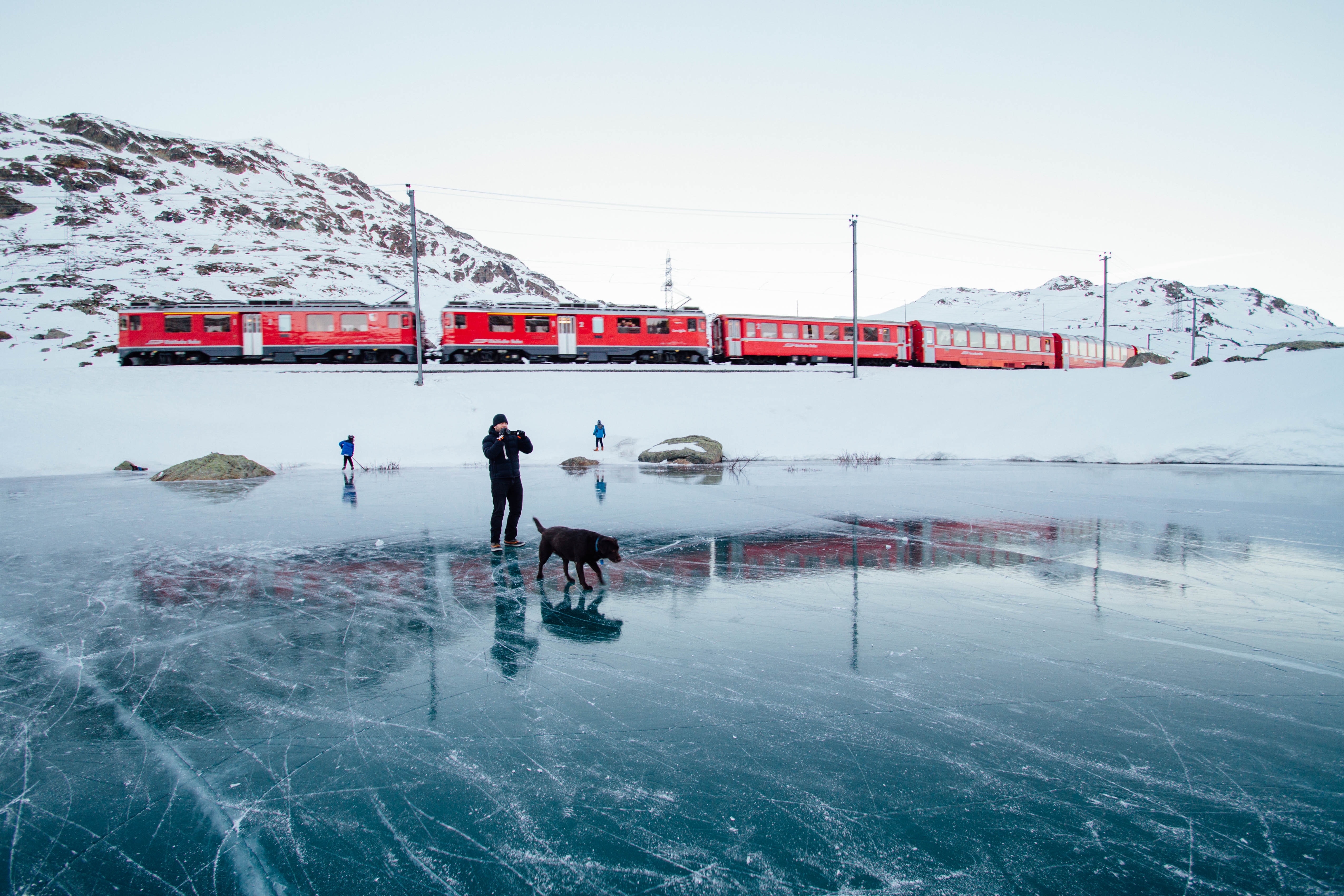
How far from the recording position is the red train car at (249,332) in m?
26.9

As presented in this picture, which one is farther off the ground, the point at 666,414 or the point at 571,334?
the point at 571,334

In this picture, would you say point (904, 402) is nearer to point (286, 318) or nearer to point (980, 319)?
point (286, 318)

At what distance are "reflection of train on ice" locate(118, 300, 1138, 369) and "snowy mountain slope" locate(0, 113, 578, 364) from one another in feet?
27.0

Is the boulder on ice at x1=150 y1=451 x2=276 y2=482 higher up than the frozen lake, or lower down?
higher up

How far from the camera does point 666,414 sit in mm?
22297

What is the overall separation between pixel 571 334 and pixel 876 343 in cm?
1532

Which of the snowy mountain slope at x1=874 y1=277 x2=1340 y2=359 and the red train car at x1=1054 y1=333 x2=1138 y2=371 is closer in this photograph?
the red train car at x1=1054 y1=333 x2=1138 y2=371

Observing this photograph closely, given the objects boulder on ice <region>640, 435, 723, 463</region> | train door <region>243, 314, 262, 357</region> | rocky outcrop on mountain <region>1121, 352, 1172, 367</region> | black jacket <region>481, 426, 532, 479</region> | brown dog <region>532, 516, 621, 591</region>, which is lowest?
brown dog <region>532, 516, 621, 591</region>

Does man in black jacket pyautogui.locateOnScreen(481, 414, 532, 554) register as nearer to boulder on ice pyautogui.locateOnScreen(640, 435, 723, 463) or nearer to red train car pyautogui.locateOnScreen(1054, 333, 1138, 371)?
boulder on ice pyautogui.locateOnScreen(640, 435, 723, 463)

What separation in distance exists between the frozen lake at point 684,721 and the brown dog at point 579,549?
0.91ft

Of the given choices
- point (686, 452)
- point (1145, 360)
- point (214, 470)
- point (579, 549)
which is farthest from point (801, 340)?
point (579, 549)

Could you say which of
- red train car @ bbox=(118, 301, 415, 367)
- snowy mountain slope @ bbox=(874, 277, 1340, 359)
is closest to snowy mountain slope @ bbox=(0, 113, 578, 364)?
red train car @ bbox=(118, 301, 415, 367)

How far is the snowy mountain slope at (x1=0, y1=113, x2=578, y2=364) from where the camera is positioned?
5228 cm

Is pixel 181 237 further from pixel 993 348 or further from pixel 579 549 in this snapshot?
pixel 579 549
